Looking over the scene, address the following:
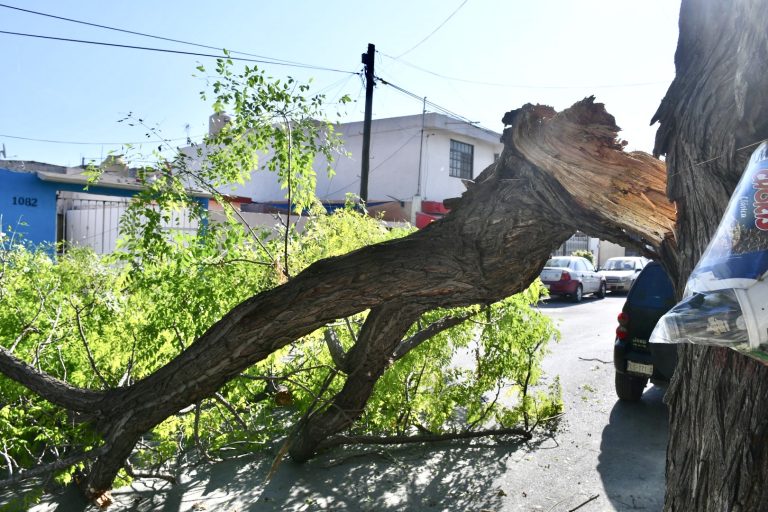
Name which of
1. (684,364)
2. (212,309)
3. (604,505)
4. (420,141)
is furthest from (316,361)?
(420,141)

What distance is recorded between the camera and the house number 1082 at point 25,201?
13992mm

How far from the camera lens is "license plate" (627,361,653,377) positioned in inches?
273

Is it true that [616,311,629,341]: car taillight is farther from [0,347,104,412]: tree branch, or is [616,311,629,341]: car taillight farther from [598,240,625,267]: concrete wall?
[598,240,625,267]: concrete wall

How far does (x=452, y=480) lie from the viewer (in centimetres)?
501

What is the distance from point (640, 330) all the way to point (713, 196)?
17.9 ft

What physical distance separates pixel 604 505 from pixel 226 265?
352 cm

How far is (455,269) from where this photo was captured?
305 centimetres

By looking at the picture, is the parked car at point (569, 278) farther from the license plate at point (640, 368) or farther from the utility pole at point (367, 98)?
the license plate at point (640, 368)

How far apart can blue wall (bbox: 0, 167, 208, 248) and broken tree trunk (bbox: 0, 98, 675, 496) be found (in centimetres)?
1094

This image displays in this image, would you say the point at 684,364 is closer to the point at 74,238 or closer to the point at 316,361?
the point at 316,361

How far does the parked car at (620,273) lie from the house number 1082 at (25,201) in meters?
19.6

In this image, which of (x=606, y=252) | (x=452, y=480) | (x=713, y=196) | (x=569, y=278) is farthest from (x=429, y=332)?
(x=606, y=252)

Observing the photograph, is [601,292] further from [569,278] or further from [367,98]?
[367,98]

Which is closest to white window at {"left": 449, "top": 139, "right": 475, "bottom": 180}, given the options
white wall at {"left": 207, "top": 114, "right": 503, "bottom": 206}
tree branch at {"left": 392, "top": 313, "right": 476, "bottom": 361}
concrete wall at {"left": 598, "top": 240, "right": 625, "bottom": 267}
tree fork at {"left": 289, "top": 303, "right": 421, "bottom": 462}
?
white wall at {"left": 207, "top": 114, "right": 503, "bottom": 206}
